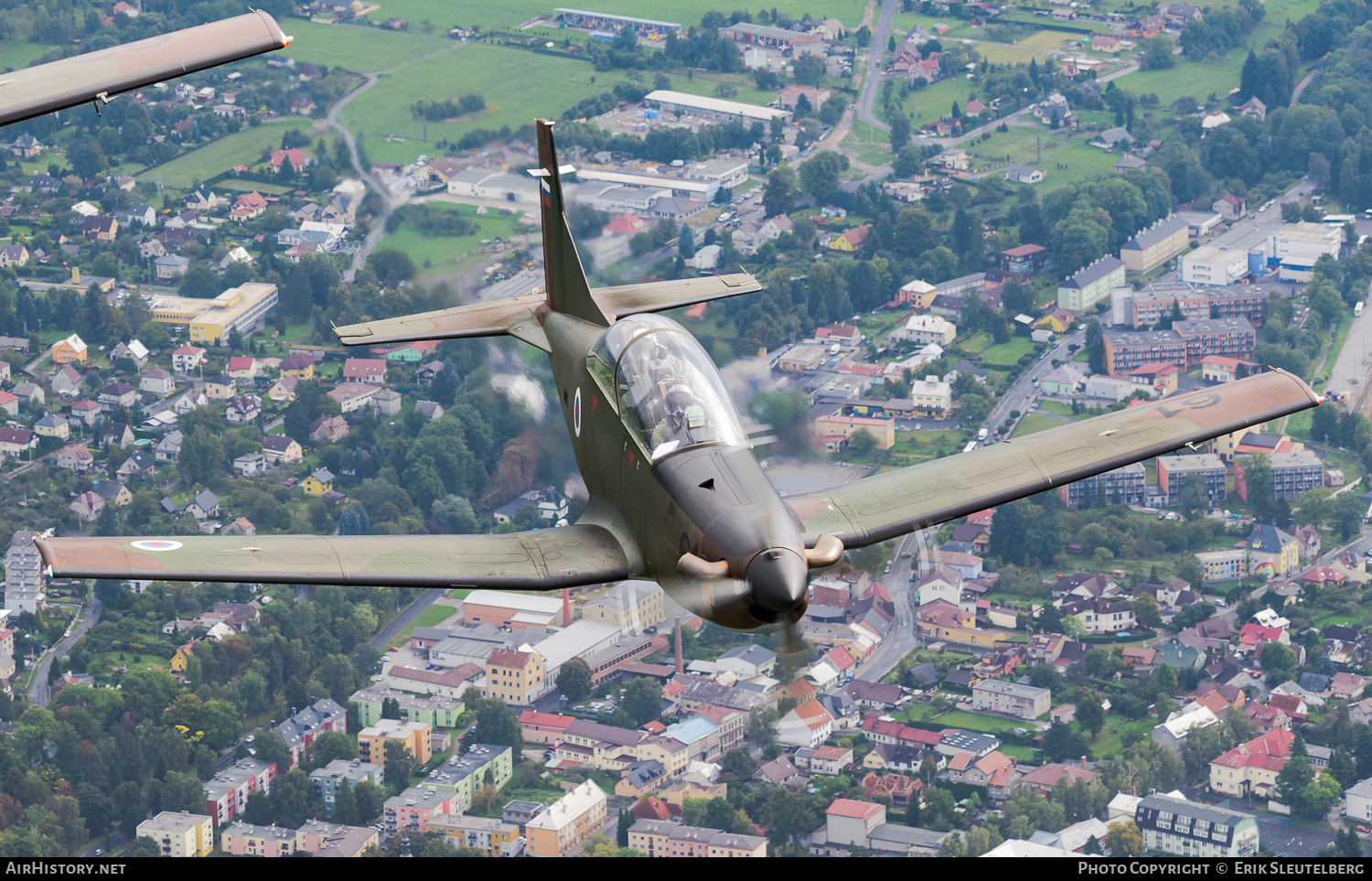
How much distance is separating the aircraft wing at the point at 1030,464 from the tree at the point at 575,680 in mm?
41252

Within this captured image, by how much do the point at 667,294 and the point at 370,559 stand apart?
7450 millimetres

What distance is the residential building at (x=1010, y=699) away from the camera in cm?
6253

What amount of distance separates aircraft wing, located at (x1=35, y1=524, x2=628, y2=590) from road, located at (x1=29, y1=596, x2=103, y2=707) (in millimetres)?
52178

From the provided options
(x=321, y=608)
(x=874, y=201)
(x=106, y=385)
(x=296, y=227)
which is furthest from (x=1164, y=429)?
(x=874, y=201)

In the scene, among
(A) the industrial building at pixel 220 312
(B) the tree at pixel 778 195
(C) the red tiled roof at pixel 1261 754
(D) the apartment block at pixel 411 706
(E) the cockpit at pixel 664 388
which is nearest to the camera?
(E) the cockpit at pixel 664 388

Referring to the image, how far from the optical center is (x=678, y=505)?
1752cm

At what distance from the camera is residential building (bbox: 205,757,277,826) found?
200 feet

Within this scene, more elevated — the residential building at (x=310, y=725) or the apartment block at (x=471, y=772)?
the apartment block at (x=471, y=772)

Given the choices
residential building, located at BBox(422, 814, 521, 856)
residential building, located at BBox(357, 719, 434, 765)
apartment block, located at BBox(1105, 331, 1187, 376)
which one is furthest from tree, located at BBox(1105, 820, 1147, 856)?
apartment block, located at BBox(1105, 331, 1187, 376)

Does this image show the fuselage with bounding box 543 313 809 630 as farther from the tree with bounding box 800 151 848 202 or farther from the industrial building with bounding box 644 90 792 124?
the industrial building with bounding box 644 90 792 124

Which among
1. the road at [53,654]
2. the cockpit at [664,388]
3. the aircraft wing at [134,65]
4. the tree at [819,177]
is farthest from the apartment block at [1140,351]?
the aircraft wing at [134,65]

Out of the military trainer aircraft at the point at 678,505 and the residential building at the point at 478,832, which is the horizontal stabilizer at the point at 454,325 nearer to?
the military trainer aircraft at the point at 678,505

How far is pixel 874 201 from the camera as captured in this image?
11538 centimetres

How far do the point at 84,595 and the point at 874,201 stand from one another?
6315 centimetres
